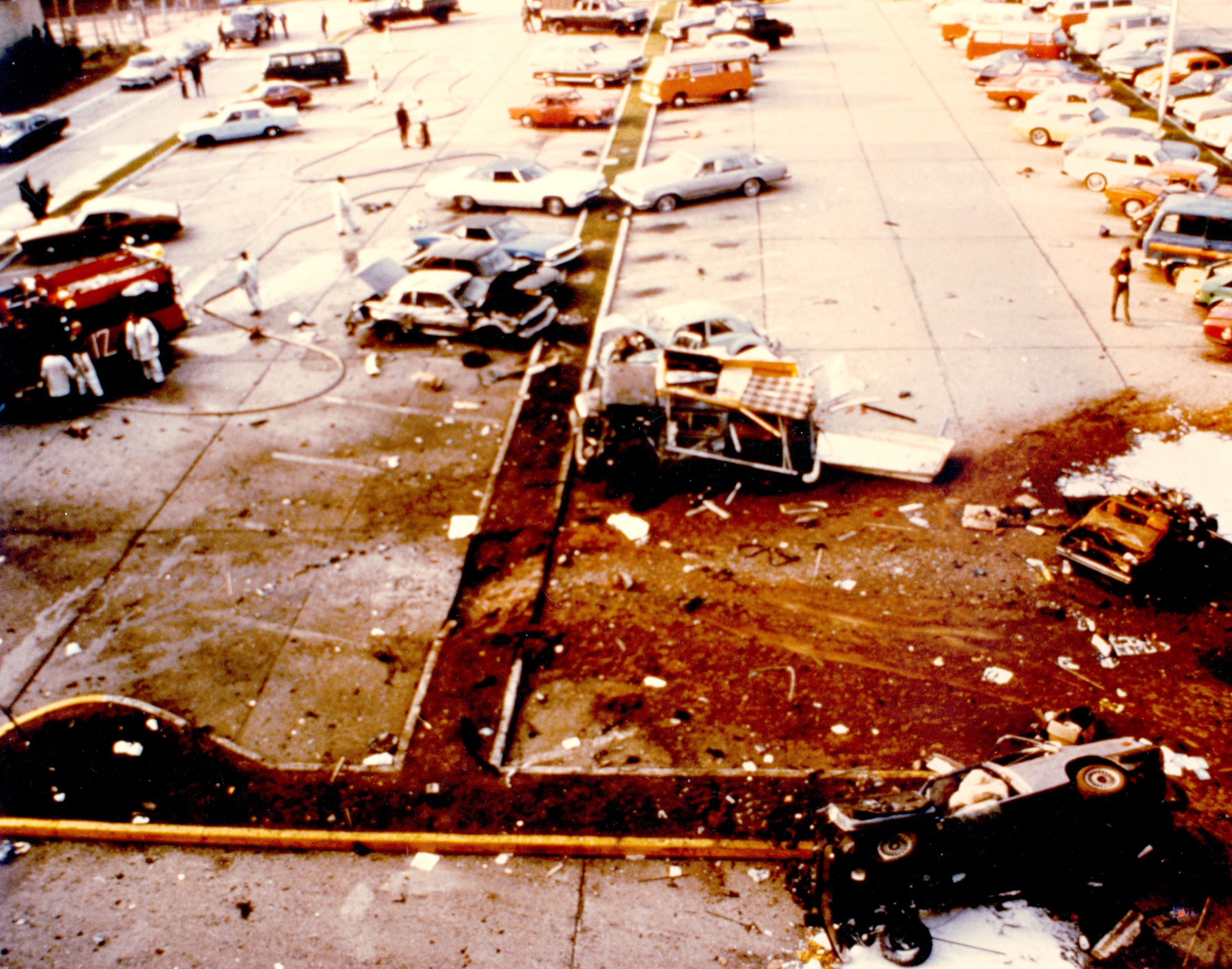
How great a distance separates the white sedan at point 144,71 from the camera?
110 ft

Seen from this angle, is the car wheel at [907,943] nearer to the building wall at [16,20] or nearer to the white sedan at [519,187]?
the white sedan at [519,187]

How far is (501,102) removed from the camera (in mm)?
29750

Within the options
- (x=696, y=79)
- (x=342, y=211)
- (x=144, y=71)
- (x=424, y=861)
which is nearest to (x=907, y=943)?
(x=424, y=861)

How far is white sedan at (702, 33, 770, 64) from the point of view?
3002 cm

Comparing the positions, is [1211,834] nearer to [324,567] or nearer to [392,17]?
[324,567]

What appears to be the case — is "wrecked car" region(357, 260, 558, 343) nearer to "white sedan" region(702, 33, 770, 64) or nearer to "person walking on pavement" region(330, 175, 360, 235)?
"person walking on pavement" region(330, 175, 360, 235)

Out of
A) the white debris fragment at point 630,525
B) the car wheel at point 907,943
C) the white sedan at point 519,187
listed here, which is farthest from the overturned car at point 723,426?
the white sedan at point 519,187

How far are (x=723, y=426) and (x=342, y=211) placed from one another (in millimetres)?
12709

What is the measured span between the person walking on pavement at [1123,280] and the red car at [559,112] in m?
16.4

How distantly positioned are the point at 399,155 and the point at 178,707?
19991 millimetres

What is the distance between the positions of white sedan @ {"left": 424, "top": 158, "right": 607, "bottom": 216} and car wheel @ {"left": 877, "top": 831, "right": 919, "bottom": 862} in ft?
55.7

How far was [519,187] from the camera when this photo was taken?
815 inches

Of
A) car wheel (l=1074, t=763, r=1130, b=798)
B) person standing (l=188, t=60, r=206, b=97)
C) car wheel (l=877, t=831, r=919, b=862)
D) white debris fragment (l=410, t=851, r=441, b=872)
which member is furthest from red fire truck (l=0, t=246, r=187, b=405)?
person standing (l=188, t=60, r=206, b=97)

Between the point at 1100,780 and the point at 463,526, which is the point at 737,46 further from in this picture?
the point at 1100,780
